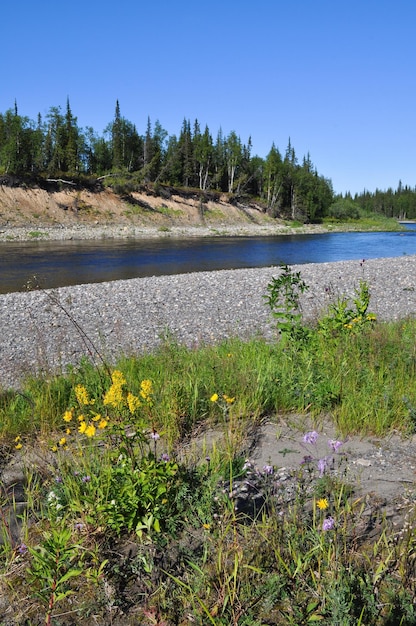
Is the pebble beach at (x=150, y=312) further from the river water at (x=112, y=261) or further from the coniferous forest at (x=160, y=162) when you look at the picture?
the coniferous forest at (x=160, y=162)

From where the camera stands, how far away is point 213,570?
2609mm

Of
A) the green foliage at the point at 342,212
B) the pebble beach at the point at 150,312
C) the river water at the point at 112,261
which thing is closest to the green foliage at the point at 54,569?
the pebble beach at the point at 150,312

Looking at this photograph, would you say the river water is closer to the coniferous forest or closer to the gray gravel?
the gray gravel

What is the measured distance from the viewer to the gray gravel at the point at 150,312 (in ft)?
30.0

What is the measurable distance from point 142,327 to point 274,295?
19.2 feet

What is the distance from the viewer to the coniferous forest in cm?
6325

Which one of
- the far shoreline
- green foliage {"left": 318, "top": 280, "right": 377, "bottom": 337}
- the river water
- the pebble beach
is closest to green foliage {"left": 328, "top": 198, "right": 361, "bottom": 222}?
the far shoreline

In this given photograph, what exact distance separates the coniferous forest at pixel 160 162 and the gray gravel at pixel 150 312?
160 ft

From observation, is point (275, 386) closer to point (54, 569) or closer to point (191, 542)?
point (191, 542)

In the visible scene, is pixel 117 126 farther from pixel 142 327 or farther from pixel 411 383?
pixel 411 383

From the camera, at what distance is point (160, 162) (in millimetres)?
88125

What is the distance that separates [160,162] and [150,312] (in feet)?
265

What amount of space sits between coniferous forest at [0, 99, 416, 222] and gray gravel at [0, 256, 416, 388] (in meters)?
48.8

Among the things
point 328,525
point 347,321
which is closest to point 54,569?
point 328,525
